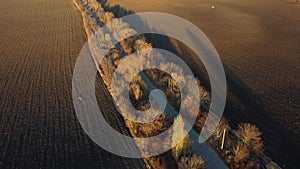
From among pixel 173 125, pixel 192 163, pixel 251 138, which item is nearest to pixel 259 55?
pixel 251 138

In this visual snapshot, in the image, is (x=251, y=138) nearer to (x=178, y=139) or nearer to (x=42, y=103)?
(x=178, y=139)

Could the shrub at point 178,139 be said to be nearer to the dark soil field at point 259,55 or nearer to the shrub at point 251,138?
the shrub at point 251,138

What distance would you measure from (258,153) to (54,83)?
12.3m

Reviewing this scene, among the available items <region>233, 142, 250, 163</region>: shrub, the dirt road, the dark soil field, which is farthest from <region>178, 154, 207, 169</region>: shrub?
the dark soil field

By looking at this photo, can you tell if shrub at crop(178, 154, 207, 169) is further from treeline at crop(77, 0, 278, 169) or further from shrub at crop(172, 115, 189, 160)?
shrub at crop(172, 115, 189, 160)

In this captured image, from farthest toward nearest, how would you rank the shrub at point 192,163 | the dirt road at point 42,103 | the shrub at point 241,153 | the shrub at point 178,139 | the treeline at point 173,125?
the dirt road at point 42,103 < the shrub at point 178,139 < the treeline at point 173,125 < the shrub at point 241,153 < the shrub at point 192,163

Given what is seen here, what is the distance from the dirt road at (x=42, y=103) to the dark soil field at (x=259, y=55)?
6.29 metres

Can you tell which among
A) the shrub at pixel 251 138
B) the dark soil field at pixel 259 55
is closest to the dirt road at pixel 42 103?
the shrub at pixel 251 138

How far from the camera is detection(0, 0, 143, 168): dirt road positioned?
11.7 metres

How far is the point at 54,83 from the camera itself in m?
18.0

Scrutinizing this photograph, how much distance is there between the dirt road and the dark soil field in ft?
20.7

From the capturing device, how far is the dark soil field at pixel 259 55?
13547mm

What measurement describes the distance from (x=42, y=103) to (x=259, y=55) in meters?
15.8

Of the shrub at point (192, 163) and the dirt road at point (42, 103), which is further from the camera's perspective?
the dirt road at point (42, 103)
